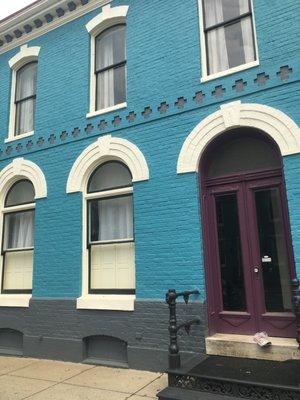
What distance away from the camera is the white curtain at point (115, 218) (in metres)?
7.59

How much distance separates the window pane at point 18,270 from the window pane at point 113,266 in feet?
5.89

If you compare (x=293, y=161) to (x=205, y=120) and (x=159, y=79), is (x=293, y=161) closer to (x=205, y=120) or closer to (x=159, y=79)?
(x=205, y=120)

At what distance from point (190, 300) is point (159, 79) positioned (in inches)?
161

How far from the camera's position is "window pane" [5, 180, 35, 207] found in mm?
9031

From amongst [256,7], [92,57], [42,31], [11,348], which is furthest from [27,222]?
[256,7]

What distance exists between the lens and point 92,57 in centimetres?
862

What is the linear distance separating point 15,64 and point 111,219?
5052 millimetres

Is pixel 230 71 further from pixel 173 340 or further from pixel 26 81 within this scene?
pixel 26 81

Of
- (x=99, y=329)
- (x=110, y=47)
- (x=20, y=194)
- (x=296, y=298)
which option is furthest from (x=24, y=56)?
(x=296, y=298)

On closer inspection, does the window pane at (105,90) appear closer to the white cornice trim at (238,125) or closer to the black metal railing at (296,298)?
the white cornice trim at (238,125)

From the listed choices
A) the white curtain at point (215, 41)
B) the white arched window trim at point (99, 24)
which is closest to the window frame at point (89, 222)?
the white arched window trim at point (99, 24)

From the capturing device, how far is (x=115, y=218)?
25.4ft

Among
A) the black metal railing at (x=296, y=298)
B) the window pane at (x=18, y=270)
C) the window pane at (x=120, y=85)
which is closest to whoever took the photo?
the black metal railing at (x=296, y=298)

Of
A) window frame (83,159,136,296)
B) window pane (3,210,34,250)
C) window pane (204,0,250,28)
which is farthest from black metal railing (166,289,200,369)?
window pane (204,0,250,28)
